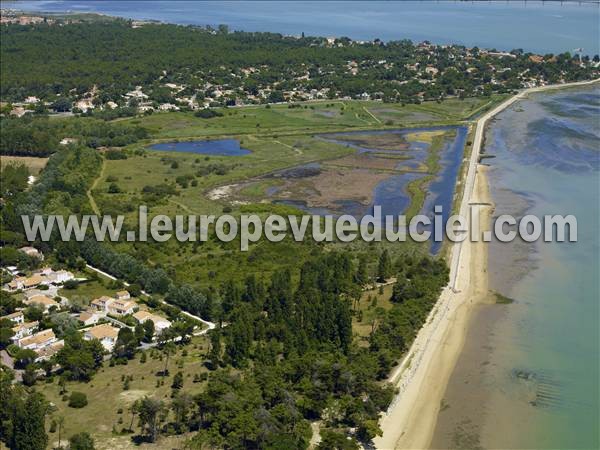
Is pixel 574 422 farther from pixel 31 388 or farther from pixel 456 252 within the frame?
pixel 31 388

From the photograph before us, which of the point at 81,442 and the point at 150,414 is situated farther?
the point at 150,414

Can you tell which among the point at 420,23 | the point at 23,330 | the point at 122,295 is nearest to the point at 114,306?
the point at 122,295

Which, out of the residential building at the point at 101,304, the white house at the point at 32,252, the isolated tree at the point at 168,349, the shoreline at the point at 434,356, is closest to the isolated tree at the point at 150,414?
the isolated tree at the point at 168,349

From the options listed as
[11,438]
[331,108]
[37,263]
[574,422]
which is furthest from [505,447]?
[331,108]

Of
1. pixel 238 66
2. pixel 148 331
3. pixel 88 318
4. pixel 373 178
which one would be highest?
pixel 238 66

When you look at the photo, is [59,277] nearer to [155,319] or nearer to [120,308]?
[120,308]

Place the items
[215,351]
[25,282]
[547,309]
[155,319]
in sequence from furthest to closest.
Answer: [25,282] → [547,309] → [155,319] → [215,351]

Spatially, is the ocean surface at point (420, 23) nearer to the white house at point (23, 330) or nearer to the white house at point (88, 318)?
the white house at point (88, 318)

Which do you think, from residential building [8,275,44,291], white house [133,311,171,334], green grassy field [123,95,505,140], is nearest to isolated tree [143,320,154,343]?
white house [133,311,171,334]
